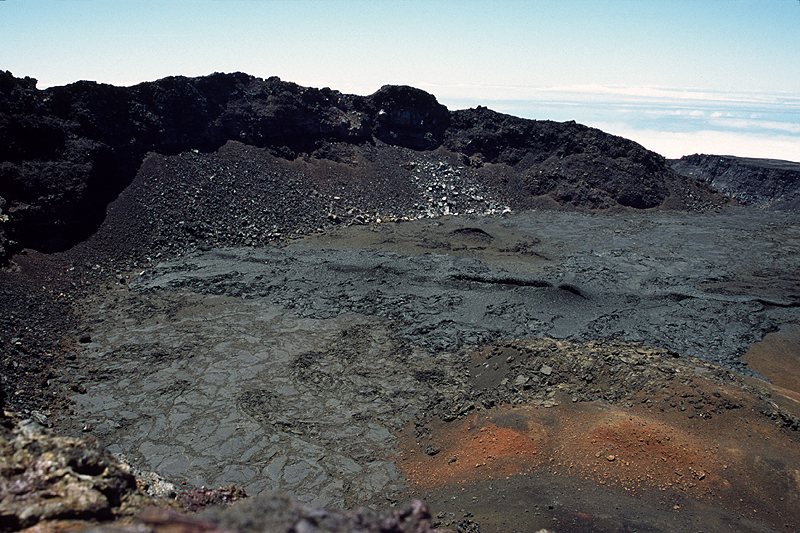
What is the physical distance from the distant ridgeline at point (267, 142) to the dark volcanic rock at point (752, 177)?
426 cm

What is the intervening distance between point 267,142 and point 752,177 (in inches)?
1260

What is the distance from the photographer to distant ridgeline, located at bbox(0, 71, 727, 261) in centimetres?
1641

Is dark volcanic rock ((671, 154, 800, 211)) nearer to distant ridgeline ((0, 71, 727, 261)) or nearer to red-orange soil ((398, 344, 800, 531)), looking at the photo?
distant ridgeline ((0, 71, 727, 261))

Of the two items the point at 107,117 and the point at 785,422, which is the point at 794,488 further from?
the point at 107,117

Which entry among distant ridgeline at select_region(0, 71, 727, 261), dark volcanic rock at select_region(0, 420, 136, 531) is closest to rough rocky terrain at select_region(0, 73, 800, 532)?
dark volcanic rock at select_region(0, 420, 136, 531)

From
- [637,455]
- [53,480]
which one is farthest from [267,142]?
[53,480]

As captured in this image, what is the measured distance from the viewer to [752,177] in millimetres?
32219

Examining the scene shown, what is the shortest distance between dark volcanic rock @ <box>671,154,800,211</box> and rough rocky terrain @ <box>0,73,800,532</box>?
4.31 metres

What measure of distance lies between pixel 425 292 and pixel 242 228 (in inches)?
385

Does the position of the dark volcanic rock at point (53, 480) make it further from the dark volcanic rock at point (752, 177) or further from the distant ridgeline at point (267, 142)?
the dark volcanic rock at point (752, 177)

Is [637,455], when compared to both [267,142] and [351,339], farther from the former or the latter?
[267,142]

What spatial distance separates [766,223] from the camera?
24172 millimetres

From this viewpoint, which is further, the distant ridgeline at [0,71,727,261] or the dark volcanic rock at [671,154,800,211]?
the dark volcanic rock at [671,154,800,211]

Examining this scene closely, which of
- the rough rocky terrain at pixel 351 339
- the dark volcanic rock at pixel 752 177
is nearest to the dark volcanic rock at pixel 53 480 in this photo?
the rough rocky terrain at pixel 351 339
